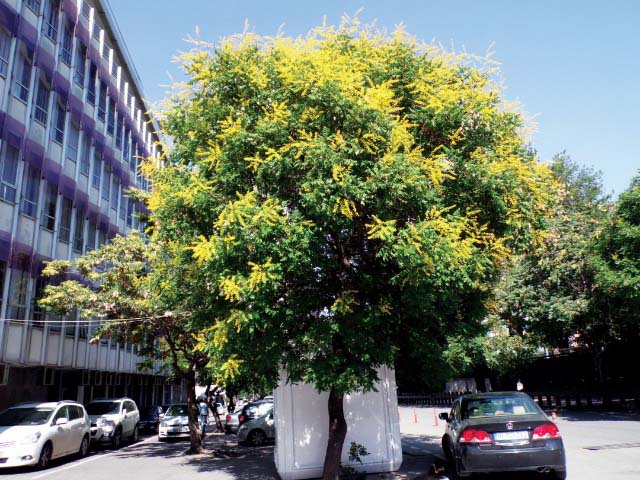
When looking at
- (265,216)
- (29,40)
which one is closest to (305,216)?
(265,216)

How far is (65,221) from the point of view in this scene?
24062 millimetres

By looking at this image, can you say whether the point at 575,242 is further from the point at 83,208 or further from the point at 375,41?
the point at 83,208

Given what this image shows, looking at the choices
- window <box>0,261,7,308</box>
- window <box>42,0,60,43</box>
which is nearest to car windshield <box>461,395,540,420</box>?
window <box>0,261,7,308</box>

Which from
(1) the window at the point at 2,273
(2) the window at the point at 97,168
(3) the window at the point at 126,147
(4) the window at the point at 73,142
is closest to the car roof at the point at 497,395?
(1) the window at the point at 2,273

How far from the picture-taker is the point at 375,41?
9805mm

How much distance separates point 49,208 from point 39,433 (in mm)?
11534

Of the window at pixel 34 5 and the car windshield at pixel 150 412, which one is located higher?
the window at pixel 34 5

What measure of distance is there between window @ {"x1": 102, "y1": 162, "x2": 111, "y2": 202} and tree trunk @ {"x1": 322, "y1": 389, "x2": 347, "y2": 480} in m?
23.3

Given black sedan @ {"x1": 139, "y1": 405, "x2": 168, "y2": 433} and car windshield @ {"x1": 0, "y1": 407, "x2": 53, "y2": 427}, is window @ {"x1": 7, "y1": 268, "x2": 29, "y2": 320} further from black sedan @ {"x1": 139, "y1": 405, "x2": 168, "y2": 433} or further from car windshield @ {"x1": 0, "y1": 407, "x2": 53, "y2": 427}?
black sedan @ {"x1": 139, "y1": 405, "x2": 168, "y2": 433}

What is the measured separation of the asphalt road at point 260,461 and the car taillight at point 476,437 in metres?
1.78

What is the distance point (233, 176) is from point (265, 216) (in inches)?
53.8

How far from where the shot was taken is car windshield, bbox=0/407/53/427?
14492 mm

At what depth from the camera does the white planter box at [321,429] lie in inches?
444

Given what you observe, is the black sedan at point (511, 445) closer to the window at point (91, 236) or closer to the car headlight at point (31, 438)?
the car headlight at point (31, 438)
